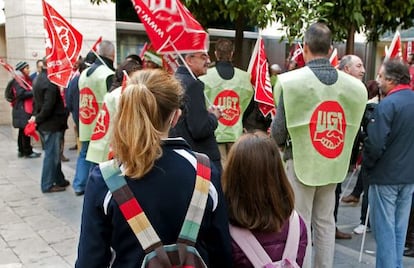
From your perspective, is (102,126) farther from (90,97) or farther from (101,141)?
(90,97)

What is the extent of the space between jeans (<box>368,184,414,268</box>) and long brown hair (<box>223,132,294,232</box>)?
191 cm

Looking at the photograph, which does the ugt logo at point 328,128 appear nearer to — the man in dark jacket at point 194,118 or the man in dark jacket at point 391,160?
the man in dark jacket at point 391,160

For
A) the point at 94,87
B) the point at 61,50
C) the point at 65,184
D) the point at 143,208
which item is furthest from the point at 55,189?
the point at 143,208

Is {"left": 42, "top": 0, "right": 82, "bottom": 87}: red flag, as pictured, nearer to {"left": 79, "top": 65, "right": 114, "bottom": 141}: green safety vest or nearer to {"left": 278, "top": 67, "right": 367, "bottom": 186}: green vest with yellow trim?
{"left": 79, "top": 65, "right": 114, "bottom": 141}: green safety vest

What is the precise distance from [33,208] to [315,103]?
4287mm

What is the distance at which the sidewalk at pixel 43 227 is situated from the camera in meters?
4.64

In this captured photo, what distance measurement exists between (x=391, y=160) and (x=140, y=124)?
2.60 metres

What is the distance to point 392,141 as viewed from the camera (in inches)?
146

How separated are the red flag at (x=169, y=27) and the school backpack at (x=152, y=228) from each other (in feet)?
7.17

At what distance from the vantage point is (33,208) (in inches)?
248

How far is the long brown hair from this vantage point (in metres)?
2.12

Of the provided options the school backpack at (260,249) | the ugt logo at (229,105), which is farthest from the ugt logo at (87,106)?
the school backpack at (260,249)

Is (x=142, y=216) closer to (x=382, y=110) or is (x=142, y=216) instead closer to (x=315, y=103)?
(x=315, y=103)

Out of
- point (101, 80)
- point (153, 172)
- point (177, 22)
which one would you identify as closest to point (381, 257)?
point (177, 22)
